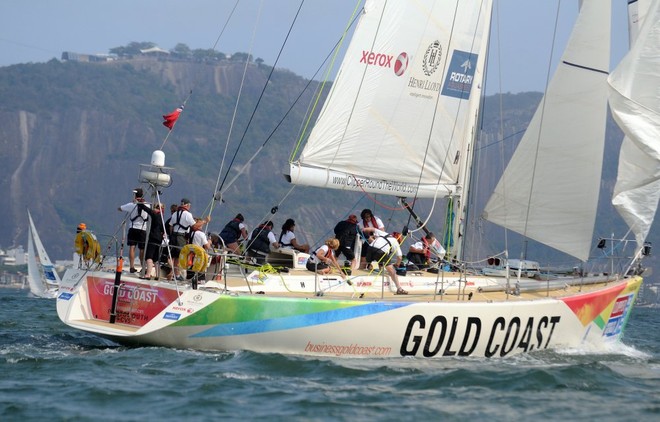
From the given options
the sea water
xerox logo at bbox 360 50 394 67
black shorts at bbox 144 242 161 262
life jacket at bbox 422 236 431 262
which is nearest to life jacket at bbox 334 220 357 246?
life jacket at bbox 422 236 431 262

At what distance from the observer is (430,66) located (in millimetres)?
15070

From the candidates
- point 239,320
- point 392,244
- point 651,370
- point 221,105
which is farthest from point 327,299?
point 221,105

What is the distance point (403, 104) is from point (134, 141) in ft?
478

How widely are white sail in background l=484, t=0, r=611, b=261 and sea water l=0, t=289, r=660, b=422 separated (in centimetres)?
274

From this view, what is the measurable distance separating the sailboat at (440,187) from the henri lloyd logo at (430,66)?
0.05 ft

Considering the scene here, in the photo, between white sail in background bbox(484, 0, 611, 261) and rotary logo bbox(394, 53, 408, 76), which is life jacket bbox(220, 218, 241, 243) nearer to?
rotary logo bbox(394, 53, 408, 76)

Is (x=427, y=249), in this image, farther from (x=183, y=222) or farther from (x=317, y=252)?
(x=183, y=222)

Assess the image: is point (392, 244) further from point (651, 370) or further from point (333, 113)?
point (651, 370)

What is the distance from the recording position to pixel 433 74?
15102 mm

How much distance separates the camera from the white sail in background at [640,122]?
14.1 metres

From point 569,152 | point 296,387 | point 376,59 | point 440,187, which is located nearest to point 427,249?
point 440,187

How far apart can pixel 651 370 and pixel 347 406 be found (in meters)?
4.89

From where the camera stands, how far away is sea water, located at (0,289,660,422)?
8969mm

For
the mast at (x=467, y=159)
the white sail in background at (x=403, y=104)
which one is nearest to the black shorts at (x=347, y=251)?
the white sail in background at (x=403, y=104)
